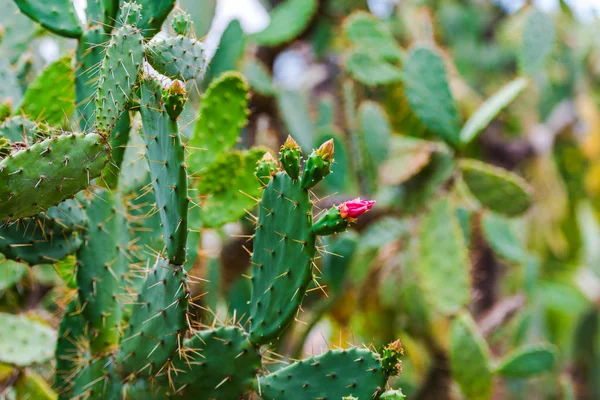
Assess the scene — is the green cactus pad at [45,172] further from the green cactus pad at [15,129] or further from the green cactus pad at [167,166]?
the green cactus pad at [15,129]

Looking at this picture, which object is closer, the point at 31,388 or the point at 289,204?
the point at 289,204

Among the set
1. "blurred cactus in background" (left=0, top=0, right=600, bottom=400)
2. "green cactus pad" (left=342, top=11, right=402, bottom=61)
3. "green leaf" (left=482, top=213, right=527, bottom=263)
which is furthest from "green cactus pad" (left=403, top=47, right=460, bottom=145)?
"green leaf" (left=482, top=213, right=527, bottom=263)

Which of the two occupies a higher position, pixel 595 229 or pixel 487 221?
pixel 487 221

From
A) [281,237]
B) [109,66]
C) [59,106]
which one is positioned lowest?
[281,237]

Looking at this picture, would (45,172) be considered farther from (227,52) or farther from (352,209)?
(227,52)

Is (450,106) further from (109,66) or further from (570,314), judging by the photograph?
(570,314)

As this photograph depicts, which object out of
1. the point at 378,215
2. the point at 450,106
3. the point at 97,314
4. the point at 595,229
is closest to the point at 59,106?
the point at 97,314

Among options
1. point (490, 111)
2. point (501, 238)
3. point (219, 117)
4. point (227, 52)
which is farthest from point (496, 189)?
point (219, 117)
